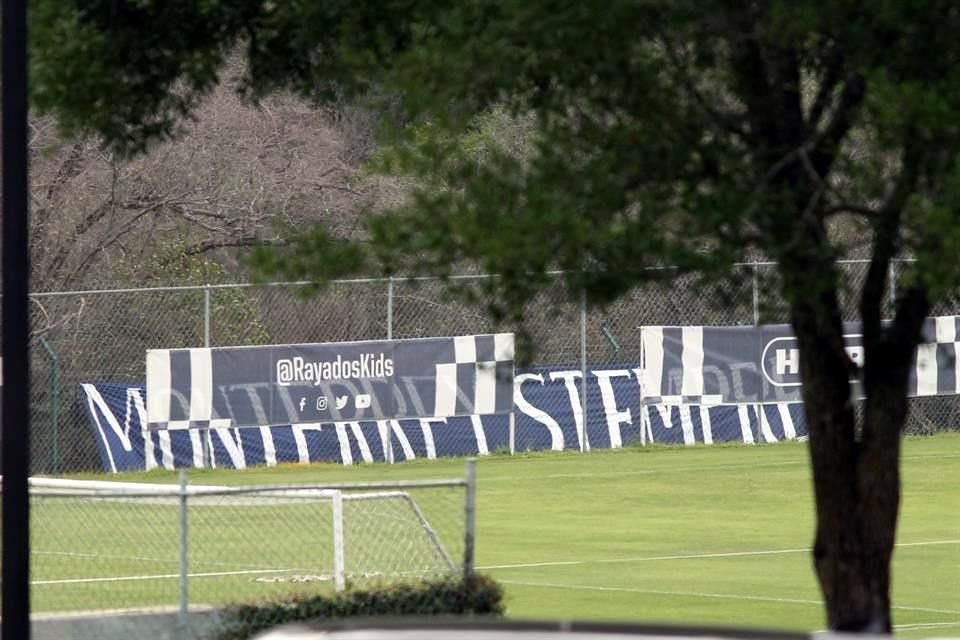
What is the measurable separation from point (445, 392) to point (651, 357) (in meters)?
3.39

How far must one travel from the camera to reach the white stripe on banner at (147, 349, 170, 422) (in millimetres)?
26859

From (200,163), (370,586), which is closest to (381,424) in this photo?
(200,163)

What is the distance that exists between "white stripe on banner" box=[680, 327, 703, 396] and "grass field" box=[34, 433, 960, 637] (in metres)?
1.03

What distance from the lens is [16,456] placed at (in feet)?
27.7

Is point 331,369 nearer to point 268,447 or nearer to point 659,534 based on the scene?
point 268,447

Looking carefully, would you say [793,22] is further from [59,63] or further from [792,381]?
[792,381]

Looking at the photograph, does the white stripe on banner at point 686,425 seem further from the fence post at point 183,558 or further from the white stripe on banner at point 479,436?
the fence post at point 183,558

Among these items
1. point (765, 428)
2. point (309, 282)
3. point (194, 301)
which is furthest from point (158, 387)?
point (309, 282)

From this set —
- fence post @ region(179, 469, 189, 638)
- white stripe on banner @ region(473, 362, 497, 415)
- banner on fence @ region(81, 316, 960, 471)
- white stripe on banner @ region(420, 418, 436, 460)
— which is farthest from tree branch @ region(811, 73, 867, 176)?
white stripe on banner @ region(420, 418, 436, 460)

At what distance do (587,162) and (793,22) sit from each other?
115 cm

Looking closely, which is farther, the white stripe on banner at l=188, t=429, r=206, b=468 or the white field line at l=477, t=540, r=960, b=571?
the white stripe on banner at l=188, t=429, r=206, b=468

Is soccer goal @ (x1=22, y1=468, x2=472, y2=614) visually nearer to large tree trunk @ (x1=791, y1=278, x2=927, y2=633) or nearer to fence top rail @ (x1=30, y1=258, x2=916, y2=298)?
fence top rail @ (x1=30, y1=258, x2=916, y2=298)

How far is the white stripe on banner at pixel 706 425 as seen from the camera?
3186 cm

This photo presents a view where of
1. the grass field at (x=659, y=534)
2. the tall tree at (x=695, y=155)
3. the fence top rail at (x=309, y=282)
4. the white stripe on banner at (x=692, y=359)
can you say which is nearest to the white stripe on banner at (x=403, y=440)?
the grass field at (x=659, y=534)
